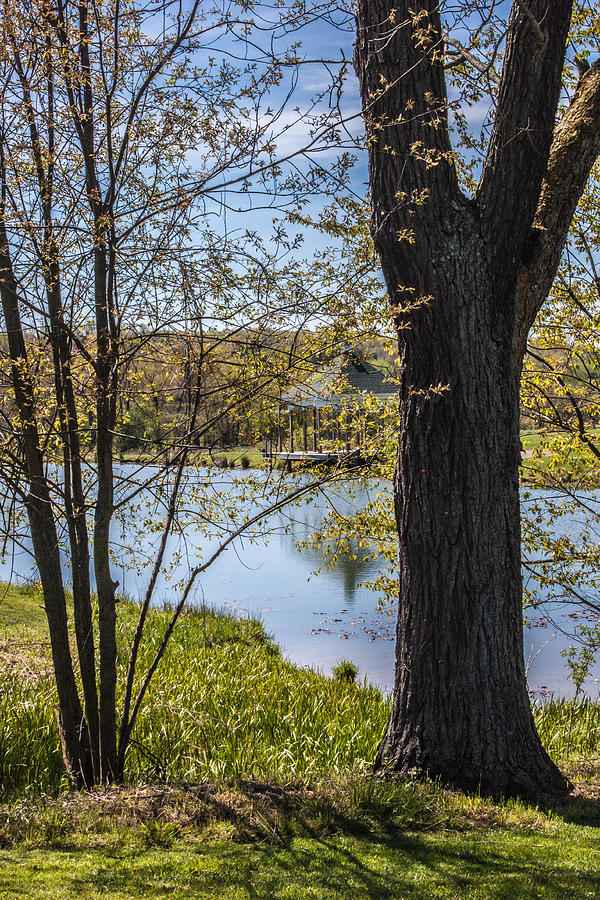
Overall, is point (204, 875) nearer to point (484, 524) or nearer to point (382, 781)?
point (382, 781)

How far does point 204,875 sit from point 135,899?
420 millimetres

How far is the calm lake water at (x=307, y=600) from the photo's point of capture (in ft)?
23.2

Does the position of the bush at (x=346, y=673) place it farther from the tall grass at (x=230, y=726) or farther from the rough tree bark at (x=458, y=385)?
the rough tree bark at (x=458, y=385)

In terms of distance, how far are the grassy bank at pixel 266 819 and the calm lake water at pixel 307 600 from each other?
1264 mm

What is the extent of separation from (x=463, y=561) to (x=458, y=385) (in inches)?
45.6

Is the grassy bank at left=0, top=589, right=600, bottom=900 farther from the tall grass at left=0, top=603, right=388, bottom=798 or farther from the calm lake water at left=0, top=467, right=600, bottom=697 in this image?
the calm lake water at left=0, top=467, right=600, bottom=697

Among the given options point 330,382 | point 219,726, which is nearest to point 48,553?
point 219,726

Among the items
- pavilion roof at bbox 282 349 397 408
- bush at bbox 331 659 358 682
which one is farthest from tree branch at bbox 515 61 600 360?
bush at bbox 331 659 358 682

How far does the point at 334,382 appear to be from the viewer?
6008 mm

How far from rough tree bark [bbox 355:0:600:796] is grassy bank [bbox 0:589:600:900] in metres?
0.48

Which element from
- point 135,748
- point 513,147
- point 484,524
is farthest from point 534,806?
point 513,147

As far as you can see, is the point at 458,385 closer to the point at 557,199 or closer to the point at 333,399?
the point at 557,199

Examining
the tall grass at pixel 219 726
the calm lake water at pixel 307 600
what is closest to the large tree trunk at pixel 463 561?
the tall grass at pixel 219 726

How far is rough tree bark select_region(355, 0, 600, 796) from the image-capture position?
484 centimetres
